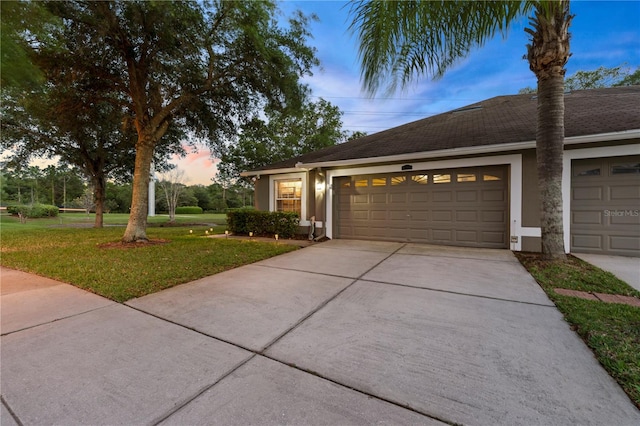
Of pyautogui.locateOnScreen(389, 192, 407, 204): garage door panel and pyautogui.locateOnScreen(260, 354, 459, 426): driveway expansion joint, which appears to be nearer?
pyautogui.locateOnScreen(260, 354, 459, 426): driveway expansion joint

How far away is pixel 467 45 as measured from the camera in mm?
4477

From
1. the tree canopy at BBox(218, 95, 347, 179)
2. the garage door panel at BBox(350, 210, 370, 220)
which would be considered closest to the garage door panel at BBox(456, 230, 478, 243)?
the garage door panel at BBox(350, 210, 370, 220)

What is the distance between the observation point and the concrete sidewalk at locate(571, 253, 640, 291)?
4.25 meters

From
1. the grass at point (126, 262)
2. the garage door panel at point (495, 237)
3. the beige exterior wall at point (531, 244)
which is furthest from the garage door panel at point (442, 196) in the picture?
the grass at point (126, 262)

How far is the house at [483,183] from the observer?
5.85 metres

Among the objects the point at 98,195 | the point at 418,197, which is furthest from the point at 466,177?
the point at 98,195

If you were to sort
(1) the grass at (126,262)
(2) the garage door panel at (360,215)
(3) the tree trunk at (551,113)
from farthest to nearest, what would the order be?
(2) the garage door panel at (360,215), (3) the tree trunk at (551,113), (1) the grass at (126,262)

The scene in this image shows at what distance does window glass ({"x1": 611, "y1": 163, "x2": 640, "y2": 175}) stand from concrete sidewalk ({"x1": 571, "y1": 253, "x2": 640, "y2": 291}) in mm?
1915

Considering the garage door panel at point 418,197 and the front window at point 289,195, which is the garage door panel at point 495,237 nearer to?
the garage door panel at point 418,197

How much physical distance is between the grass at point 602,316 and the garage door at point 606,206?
66.4 inches

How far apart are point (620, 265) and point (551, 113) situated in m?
3.30

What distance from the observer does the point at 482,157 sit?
271 inches

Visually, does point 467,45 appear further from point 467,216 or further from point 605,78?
point 605,78

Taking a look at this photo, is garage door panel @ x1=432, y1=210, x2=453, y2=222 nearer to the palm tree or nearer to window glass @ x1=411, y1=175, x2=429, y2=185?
window glass @ x1=411, y1=175, x2=429, y2=185
